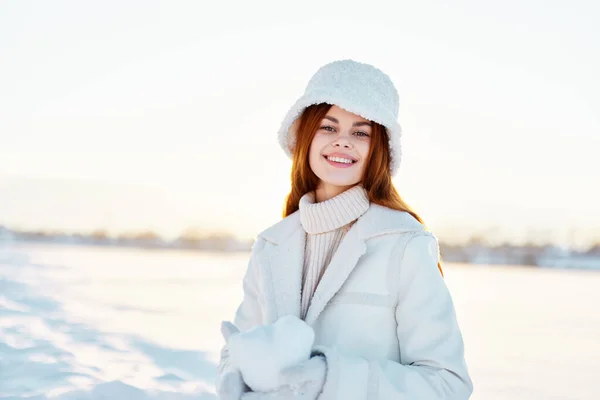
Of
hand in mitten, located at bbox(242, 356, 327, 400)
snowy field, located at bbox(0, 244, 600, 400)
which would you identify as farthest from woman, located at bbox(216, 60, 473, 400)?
snowy field, located at bbox(0, 244, 600, 400)

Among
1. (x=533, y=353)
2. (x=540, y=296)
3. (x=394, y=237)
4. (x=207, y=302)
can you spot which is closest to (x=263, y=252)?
(x=394, y=237)

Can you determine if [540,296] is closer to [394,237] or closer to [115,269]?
[115,269]

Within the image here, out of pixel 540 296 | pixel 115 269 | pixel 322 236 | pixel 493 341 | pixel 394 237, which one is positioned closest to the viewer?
pixel 394 237

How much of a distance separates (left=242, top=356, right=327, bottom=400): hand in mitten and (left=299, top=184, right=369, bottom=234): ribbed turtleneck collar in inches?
19.8

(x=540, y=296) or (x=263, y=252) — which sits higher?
(x=263, y=252)

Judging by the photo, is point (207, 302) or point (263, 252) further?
point (207, 302)

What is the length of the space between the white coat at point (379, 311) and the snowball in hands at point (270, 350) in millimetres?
89

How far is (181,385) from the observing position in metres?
3.25

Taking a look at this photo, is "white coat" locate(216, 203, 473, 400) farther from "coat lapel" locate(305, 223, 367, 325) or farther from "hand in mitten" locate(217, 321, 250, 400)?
"hand in mitten" locate(217, 321, 250, 400)

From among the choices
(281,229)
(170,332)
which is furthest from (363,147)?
(170,332)

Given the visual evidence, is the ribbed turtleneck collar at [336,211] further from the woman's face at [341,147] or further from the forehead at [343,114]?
the forehead at [343,114]

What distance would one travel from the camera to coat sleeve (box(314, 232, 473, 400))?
169 centimetres

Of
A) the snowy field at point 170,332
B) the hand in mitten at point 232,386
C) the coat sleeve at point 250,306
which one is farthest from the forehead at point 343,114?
the snowy field at point 170,332

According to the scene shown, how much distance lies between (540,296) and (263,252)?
5.42 m
